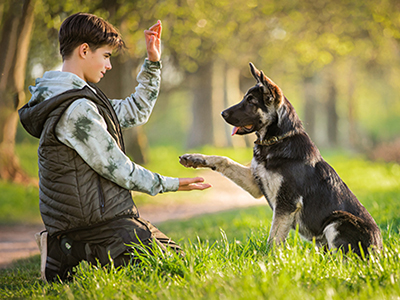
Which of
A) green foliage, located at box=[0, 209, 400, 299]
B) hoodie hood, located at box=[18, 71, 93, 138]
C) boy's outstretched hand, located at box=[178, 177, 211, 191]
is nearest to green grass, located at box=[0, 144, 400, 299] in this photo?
green foliage, located at box=[0, 209, 400, 299]

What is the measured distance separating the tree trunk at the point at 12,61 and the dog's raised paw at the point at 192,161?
6218 millimetres

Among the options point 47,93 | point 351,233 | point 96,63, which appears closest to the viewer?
point 47,93

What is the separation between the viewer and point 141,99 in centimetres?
399

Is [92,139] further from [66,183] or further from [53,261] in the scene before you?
[53,261]

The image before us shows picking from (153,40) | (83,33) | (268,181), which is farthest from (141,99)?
(268,181)

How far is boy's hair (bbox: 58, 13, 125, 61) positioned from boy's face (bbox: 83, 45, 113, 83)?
0.04 m

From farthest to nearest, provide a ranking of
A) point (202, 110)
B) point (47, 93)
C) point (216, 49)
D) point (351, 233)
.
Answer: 1. point (202, 110)
2. point (216, 49)
3. point (351, 233)
4. point (47, 93)

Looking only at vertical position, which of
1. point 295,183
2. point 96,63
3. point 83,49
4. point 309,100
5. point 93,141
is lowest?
point 295,183

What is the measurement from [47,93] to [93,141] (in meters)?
0.57

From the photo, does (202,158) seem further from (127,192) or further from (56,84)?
(56,84)

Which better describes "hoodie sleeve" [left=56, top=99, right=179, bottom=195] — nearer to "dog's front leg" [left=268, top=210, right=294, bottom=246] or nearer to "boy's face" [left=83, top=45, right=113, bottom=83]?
"boy's face" [left=83, top=45, right=113, bottom=83]

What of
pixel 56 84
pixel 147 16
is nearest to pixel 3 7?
pixel 147 16

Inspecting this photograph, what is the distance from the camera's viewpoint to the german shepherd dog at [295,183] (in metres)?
3.70

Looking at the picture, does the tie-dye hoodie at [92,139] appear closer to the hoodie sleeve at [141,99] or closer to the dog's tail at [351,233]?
the hoodie sleeve at [141,99]
